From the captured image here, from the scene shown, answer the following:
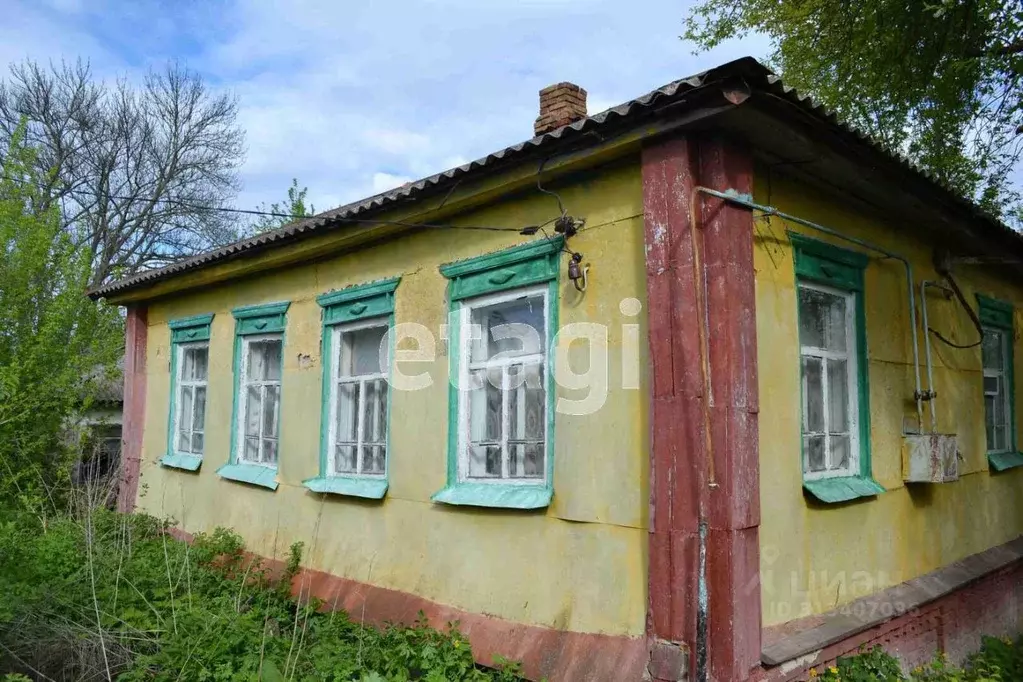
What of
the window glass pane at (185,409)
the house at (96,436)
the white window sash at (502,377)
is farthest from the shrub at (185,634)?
the house at (96,436)

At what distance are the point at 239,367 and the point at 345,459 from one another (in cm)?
213

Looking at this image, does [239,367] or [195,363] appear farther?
[195,363]

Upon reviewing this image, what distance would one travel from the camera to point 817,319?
211 inches

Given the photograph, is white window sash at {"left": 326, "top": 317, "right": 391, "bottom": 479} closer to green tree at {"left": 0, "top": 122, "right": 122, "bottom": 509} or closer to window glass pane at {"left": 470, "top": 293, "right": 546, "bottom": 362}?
window glass pane at {"left": 470, "top": 293, "right": 546, "bottom": 362}

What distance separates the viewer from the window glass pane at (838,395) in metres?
5.32

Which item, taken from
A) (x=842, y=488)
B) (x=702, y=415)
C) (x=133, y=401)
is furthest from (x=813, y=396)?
(x=133, y=401)

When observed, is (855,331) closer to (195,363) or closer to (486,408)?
(486,408)

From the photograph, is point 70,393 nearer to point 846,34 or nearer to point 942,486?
point 942,486

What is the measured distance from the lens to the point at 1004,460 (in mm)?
7285

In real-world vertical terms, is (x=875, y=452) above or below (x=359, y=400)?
below

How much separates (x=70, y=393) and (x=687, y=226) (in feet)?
30.5

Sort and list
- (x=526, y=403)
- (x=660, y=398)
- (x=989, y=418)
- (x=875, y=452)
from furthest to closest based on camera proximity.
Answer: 1. (x=989, y=418)
2. (x=875, y=452)
3. (x=526, y=403)
4. (x=660, y=398)

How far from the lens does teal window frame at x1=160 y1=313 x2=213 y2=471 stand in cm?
889

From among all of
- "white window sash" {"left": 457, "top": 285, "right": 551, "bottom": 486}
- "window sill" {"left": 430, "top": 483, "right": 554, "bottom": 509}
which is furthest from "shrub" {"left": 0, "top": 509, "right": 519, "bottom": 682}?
"white window sash" {"left": 457, "top": 285, "right": 551, "bottom": 486}
